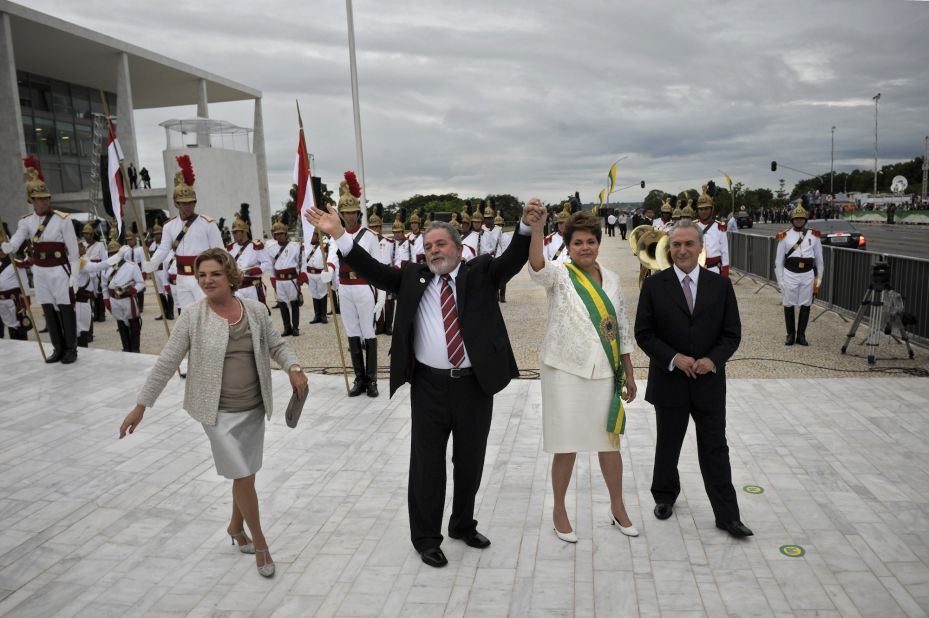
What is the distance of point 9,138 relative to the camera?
28047mm

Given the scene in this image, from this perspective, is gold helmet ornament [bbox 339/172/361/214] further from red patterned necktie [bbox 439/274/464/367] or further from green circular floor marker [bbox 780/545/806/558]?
green circular floor marker [bbox 780/545/806/558]

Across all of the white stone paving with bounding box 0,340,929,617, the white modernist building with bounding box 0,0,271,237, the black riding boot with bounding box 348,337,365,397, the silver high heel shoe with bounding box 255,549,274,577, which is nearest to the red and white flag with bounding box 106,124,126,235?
the white stone paving with bounding box 0,340,929,617

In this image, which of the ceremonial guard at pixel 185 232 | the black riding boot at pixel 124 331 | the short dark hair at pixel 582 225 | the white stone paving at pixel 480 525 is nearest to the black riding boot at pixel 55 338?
the black riding boot at pixel 124 331

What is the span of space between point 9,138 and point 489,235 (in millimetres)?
22973

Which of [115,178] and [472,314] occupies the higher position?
[115,178]

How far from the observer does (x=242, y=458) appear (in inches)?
154

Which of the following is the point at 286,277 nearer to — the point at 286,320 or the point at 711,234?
the point at 286,320

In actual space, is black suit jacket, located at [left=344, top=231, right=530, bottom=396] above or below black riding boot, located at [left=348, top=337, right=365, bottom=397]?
above

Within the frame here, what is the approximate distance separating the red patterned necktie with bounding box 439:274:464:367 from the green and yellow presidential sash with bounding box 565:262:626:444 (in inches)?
29.1

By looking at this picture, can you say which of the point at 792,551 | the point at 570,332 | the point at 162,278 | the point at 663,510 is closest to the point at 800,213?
the point at 663,510

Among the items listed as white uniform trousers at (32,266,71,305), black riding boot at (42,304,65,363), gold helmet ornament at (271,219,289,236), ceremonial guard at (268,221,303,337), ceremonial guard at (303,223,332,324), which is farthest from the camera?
gold helmet ornament at (271,219,289,236)

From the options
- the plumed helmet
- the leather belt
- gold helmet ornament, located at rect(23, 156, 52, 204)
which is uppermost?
gold helmet ornament, located at rect(23, 156, 52, 204)

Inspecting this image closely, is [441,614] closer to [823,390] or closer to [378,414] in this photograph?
[378,414]

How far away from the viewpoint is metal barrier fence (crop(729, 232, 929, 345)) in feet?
31.9
